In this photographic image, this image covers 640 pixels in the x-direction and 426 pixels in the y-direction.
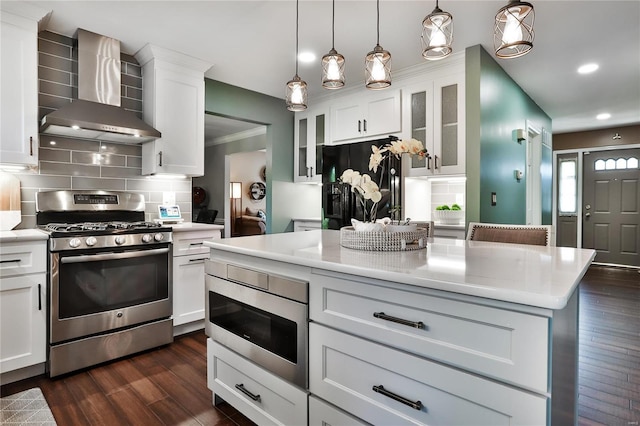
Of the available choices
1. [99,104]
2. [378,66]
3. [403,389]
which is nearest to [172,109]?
[99,104]

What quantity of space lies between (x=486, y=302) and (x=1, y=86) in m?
3.15

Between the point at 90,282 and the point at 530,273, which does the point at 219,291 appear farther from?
the point at 530,273

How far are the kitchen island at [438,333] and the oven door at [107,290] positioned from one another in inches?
61.8

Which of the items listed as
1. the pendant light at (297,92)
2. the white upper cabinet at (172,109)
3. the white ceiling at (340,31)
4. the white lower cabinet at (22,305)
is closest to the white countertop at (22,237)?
the white lower cabinet at (22,305)

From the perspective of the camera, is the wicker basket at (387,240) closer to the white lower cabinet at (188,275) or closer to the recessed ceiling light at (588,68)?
the white lower cabinet at (188,275)

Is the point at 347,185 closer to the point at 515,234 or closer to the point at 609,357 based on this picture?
the point at 515,234

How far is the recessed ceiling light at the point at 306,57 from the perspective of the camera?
10.9 feet

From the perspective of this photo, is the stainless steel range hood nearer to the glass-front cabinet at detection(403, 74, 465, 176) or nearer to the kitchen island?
the kitchen island

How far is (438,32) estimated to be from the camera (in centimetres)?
161

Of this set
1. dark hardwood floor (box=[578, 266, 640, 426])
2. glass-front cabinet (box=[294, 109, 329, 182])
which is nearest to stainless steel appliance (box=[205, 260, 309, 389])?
dark hardwood floor (box=[578, 266, 640, 426])

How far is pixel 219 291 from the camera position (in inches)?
71.8

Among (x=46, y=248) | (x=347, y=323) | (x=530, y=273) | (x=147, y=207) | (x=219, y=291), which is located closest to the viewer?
(x=530, y=273)

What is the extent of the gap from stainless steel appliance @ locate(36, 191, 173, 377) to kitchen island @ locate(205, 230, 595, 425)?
1.56 m

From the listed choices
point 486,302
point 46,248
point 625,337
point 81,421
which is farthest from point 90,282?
point 625,337
